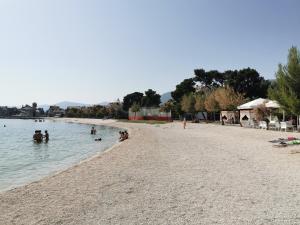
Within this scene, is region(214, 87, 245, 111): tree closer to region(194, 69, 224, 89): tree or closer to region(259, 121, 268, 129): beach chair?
region(259, 121, 268, 129): beach chair

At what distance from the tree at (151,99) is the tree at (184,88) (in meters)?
35.0

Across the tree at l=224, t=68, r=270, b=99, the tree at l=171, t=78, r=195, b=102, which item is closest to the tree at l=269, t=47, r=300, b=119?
the tree at l=224, t=68, r=270, b=99

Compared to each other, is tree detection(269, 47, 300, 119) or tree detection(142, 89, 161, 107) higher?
tree detection(142, 89, 161, 107)

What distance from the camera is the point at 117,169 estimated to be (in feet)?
43.6

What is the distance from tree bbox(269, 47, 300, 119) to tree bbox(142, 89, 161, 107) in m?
110

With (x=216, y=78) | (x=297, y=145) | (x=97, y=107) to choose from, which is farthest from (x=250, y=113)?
(x=97, y=107)

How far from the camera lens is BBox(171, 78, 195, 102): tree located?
9050 cm

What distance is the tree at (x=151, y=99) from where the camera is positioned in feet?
417

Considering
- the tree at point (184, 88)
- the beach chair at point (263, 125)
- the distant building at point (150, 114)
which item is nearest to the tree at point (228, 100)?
the beach chair at point (263, 125)

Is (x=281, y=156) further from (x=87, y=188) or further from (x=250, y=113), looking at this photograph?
(x=250, y=113)

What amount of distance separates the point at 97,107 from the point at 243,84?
10006 cm

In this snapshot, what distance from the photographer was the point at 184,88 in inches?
3570

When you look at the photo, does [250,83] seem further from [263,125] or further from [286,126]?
[286,126]

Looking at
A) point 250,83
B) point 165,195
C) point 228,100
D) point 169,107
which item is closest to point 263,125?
point 228,100
